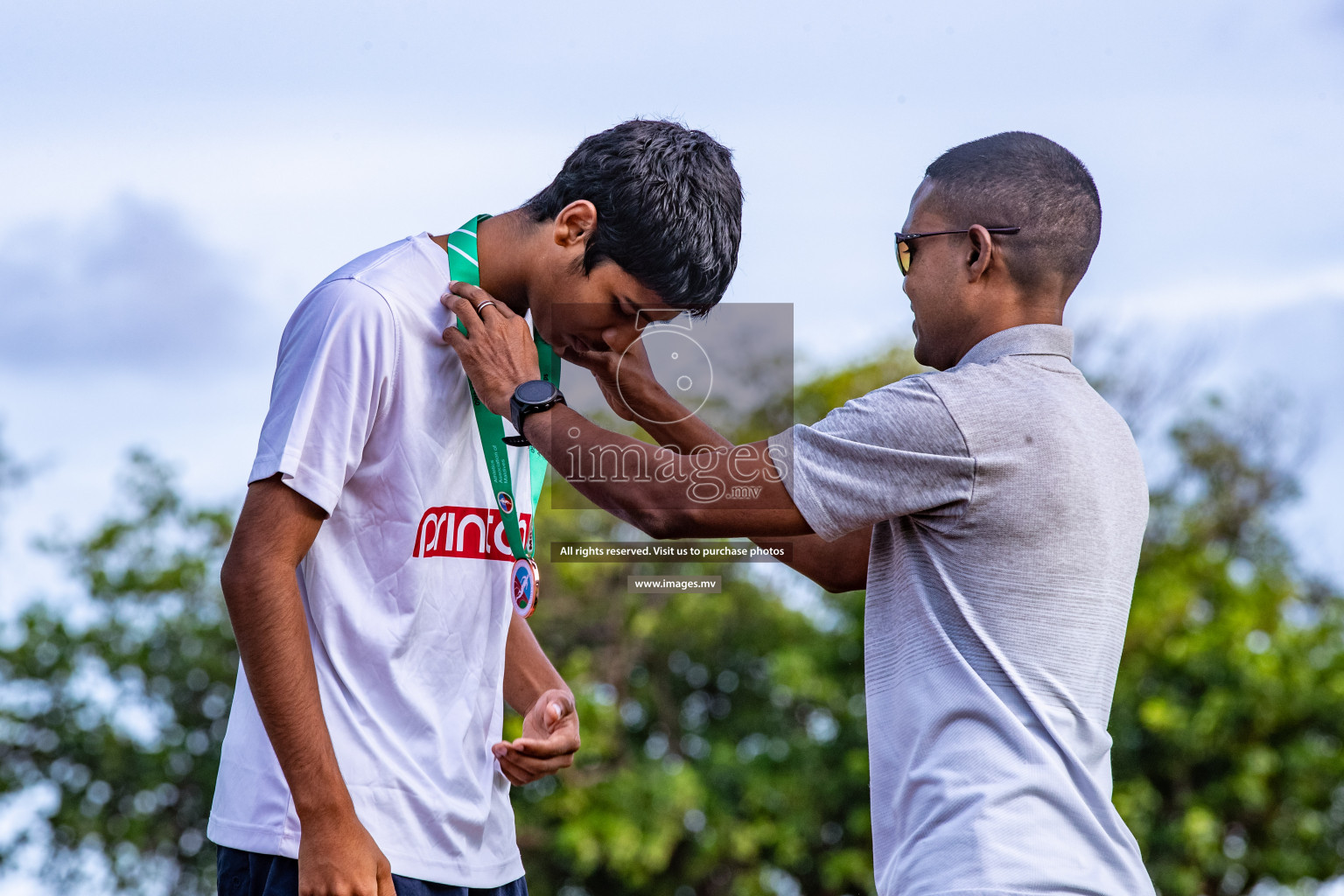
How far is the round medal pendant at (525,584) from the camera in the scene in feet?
7.48

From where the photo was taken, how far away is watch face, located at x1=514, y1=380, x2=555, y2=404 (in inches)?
85.8

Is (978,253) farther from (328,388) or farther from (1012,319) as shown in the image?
(328,388)

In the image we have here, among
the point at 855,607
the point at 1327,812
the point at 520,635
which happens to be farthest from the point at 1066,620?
the point at 1327,812

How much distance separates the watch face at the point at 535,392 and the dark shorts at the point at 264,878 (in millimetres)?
846

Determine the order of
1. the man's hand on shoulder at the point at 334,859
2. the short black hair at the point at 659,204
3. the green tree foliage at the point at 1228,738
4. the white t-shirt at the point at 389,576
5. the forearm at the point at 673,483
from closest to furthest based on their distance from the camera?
the man's hand on shoulder at the point at 334,859
the white t-shirt at the point at 389,576
the forearm at the point at 673,483
the short black hair at the point at 659,204
the green tree foliage at the point at 1228,738

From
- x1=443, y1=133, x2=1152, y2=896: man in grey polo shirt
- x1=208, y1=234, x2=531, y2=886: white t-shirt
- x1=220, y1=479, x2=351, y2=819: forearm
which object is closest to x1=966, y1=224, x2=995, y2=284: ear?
x1=443, y1=133, x2=1152, y2=896: man in grey polo shirt

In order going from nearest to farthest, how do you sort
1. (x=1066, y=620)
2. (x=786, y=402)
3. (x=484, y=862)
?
(x=1066, y=620) → (x=484, y=862) → (x=786, y=402)

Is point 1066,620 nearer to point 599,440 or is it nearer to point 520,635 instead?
point 599,440

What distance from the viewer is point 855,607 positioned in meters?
8.11

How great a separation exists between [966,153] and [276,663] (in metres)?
1.54

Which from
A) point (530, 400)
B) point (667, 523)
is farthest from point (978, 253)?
point (530, 400)

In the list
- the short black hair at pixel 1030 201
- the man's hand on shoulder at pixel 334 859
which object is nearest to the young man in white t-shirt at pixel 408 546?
the man's hand on shoulder at pixel 334 859

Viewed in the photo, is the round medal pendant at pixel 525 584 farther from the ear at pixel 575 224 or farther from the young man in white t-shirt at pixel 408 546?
the ear at pixel 575 224

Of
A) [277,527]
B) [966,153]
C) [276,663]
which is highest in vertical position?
[966,153]
